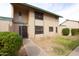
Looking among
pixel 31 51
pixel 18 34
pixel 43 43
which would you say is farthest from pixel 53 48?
pixel 18 34

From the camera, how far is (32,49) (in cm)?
280

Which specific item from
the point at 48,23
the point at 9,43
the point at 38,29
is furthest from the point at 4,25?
the point at 48,23

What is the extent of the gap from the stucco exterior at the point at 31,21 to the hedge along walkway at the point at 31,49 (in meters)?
0.11

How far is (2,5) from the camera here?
286 centimetres

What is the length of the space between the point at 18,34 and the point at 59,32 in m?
0.67

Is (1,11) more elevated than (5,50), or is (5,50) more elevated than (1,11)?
(1,11)

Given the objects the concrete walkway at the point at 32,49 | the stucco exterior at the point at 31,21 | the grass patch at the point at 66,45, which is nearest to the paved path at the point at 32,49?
→ the concrete walkway at the point at 32,49

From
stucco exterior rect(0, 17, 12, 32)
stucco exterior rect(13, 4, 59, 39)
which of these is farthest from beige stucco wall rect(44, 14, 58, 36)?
stucco exterior rect(0, 17, 12, 32)

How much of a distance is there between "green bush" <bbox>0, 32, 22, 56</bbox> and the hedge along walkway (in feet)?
0.38

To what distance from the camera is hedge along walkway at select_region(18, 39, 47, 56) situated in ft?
9.16

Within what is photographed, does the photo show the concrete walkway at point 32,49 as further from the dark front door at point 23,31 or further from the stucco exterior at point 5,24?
the stucco exterior at point 5,24

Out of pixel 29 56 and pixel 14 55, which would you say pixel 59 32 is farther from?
pixel 14 55

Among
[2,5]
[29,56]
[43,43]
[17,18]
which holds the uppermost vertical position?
[2,5]

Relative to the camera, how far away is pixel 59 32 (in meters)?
2.88
